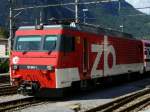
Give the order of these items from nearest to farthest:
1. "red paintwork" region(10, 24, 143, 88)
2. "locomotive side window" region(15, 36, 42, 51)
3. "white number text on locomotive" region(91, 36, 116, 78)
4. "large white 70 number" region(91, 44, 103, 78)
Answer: "red paintwork" region(10, 24, 143, 88), "locomotive side window" region(15, 36, 42, 51), "large white 70 number" region(91, 44, 103, 78), "white number text on locomotive" region(91, 36, 116, 78)

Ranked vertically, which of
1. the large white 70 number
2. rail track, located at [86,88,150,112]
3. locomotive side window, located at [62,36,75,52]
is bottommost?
rail track, located at [86,88,150,112]

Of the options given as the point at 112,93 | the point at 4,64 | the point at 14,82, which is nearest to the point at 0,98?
the point at 14,82

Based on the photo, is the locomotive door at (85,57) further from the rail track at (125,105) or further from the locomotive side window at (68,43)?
the rail track at (125,105)

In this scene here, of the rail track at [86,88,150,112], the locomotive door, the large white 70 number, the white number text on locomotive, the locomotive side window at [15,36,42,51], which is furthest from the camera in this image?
the white number text on locomotive

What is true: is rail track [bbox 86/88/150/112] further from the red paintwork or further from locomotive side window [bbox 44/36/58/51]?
locomotive side window [bbox 44/36/58/51]

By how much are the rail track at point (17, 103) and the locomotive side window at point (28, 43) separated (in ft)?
6.46

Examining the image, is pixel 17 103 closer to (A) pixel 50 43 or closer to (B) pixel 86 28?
(A) pixel 50 43

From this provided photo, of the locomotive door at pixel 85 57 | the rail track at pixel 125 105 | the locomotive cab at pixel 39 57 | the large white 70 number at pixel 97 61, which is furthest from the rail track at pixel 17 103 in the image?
the large white 70 number at pixel 97 61

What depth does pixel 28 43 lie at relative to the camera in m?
19.0

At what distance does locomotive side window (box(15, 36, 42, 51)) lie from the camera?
1869cm

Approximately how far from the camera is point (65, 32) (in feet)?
60.1

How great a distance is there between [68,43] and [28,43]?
5.43 feet

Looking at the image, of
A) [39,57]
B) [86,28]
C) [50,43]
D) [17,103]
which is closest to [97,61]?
[86,28]

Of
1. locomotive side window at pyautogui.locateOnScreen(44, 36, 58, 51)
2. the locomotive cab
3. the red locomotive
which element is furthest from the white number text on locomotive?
locomotive side window at pyautogui.locateOnScreen(44, 36, 58, 51)
